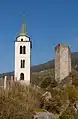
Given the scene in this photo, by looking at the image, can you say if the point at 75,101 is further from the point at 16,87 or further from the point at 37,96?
the point at 16,87

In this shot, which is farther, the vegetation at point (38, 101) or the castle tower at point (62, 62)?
the castle tower at point (62, 62)

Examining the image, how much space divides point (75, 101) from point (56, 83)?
7.86 meters

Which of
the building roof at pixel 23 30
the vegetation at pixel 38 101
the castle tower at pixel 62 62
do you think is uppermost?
the building roof at pixel 23 30

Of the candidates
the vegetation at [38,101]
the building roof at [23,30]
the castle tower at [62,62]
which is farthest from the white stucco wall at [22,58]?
the castle tower at [62,62]

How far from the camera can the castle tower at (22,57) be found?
37.5 metres

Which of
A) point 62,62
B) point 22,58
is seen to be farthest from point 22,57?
point 62,62

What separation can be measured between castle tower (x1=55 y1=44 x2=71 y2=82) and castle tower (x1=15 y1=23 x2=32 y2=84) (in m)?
3.39

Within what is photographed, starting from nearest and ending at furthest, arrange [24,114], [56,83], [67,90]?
[24,114] → [67,90] → [56,83]

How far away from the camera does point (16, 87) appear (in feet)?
87.1

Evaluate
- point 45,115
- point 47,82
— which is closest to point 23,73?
point 47,82

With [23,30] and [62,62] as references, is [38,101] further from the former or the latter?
[23,30]

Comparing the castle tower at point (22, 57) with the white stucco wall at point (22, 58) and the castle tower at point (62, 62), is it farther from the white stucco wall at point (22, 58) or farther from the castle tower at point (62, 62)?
the castle tower at point (62, 62)

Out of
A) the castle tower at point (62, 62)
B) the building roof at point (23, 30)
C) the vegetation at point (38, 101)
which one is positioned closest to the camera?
the vegetation at point (38, 101)

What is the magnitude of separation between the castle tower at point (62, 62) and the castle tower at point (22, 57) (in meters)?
3.39
